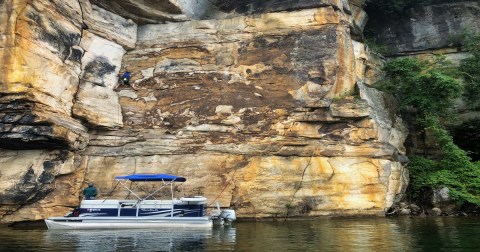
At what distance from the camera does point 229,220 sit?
1680 centimetres

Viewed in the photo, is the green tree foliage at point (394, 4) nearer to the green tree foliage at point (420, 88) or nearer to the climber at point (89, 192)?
the green tree foliage at point (420, 88)

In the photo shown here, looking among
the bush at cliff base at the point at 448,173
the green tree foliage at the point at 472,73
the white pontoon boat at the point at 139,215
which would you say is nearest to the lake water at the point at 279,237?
the white pontoon boat at the point at 139,215

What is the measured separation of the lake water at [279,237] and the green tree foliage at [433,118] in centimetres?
341

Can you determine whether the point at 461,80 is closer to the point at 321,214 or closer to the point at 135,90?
the point at 321,214

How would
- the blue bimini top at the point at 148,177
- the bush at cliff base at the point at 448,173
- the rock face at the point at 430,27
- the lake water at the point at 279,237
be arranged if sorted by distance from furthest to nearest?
the rock face at the point at 430,27 < the bush at cliff base at the point at 448,173 < the blue bimini top at the point at 148,177 < the lake water at the point at 279,237

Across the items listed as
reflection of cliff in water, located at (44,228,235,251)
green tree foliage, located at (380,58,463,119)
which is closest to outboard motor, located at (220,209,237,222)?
reflection of cliff in water, located at (44,228,235,251)

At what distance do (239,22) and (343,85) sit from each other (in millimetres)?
6146

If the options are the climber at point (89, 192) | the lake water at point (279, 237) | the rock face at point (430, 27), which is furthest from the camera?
the rock face at point (430, 27)

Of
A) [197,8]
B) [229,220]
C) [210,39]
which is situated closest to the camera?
[229,220]

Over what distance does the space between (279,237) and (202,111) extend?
354 inches

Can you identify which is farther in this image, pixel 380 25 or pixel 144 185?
pixel 380 25

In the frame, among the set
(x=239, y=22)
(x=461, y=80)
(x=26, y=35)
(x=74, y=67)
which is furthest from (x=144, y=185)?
(x=461, y=80)

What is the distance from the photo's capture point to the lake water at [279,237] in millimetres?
10844

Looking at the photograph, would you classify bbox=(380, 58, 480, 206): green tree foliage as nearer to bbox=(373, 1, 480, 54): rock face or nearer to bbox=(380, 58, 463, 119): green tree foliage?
bbox=(380, 58, 463, 119): green tree foliage
